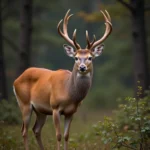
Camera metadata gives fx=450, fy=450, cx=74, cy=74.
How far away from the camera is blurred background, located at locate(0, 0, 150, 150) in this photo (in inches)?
Result: 515

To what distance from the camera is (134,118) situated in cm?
740

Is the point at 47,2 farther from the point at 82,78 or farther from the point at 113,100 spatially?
the point at 82,78

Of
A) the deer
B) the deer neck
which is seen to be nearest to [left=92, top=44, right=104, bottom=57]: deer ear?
the deer

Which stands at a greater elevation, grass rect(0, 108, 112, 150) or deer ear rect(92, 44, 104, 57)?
deer ear rect(92, 44, 104, 57)

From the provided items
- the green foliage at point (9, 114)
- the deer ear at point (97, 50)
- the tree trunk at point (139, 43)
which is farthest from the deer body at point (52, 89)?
the tree trunk at point (139, 43)

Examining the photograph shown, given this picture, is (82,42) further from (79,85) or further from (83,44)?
(79,85)

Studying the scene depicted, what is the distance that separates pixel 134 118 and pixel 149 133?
42 centimetres

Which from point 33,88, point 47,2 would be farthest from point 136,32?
point 47,2

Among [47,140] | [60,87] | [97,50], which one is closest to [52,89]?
[60,87]

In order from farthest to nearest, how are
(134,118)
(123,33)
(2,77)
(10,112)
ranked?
(123,33), (2,77), (10,112), (134,118)

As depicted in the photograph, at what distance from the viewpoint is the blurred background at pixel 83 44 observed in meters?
13.1

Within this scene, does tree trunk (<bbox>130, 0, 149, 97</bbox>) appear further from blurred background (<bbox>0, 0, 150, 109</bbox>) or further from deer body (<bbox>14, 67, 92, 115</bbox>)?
deer body (<bbox>14, 67, 92, 115</bbox>)

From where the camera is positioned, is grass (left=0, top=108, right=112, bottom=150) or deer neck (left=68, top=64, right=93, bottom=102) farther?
grass (left=0, top=108, right=112, bottom=150)

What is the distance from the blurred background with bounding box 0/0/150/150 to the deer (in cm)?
90
